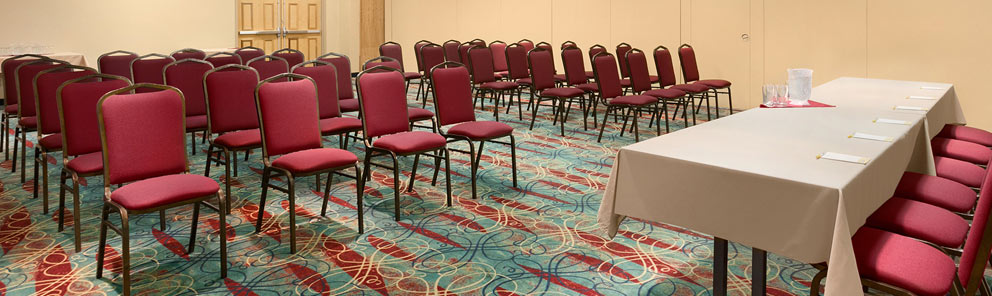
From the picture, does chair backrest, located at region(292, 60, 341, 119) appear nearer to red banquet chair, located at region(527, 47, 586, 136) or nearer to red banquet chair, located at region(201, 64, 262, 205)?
red banquet chair, located at region(201, 64, 262, 205)

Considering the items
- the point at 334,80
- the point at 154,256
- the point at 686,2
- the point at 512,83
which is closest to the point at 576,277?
the point at 154,256

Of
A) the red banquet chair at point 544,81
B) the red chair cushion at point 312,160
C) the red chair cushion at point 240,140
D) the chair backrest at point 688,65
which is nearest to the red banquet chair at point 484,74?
the red banquet chair at point 544,81

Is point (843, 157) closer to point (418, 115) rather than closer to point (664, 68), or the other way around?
point (418, 115)

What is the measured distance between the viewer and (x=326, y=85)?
585 cm

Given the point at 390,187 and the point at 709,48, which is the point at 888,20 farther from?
the point at 390,187

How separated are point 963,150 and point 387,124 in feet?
11.7

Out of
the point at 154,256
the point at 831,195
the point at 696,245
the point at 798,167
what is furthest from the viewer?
the point at 696,245

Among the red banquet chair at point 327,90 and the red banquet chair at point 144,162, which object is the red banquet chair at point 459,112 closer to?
the red banquet chair at point 327,90

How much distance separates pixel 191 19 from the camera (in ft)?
38.9

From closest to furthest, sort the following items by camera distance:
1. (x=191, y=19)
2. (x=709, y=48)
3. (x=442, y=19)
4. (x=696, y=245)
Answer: (x=696, y=245) < (x=709, y=48) < (x=191, y=19) < (x=442, y=19)

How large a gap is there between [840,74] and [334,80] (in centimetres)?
629

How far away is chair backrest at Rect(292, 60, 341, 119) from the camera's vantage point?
19.1 feet

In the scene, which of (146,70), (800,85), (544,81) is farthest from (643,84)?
(146,70)

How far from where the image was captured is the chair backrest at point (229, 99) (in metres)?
4.94
